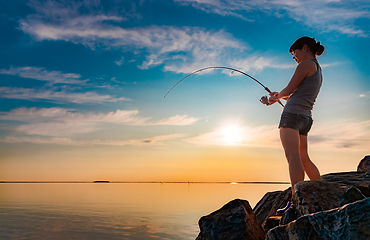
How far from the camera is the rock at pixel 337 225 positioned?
255 cm

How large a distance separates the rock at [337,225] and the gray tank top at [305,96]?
5.24 feet

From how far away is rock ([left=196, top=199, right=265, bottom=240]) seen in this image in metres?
4.49

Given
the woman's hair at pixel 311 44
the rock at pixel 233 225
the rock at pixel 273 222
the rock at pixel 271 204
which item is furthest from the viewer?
the rock at pixel 271 204

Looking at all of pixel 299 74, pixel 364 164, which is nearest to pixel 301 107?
pixel 299 74

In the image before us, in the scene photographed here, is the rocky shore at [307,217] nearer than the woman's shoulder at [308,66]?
Yes

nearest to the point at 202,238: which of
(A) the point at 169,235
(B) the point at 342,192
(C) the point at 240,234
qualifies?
(C) the point at 240,234

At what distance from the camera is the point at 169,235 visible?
11.9 m

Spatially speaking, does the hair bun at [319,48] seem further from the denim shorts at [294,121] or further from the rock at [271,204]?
the rock at [271,204]

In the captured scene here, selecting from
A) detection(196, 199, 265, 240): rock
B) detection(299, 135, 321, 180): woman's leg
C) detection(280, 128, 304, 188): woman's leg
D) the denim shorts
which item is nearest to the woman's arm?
the denim shorts

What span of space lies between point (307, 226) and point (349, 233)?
1.34ft

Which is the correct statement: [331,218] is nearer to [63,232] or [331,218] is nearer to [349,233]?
[349,233]

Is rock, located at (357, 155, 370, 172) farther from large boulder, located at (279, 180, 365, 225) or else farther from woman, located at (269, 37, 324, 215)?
large boulder, located at (279, 180, 365, 225)

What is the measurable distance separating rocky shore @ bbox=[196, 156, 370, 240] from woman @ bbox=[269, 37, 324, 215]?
324 mm

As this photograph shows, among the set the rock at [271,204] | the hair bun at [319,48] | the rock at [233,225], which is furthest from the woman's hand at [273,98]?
the rock at [271,204]
